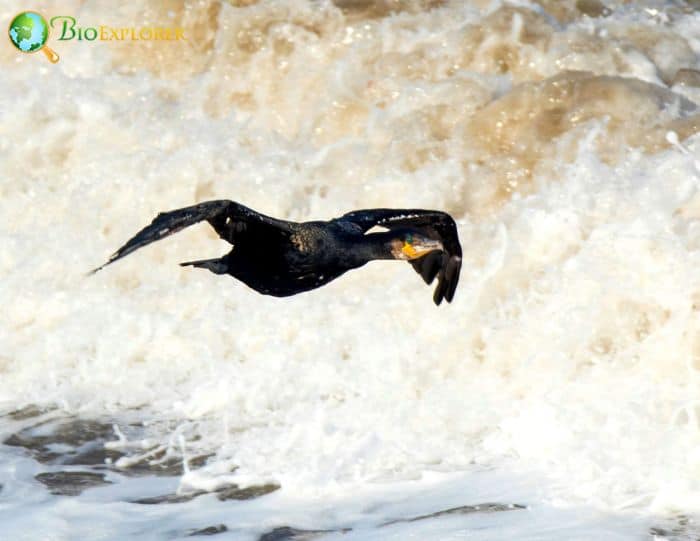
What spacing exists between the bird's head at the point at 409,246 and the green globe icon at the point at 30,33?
525cm

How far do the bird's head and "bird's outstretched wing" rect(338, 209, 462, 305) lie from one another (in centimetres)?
12

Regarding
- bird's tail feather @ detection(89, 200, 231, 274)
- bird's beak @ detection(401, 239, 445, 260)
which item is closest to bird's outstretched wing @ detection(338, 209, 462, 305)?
bird's beak @ detection(401, 239, 445, 260)

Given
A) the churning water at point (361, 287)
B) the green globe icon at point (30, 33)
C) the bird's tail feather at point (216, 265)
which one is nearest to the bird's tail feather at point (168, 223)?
the bird's tail feather at point (216, 265)

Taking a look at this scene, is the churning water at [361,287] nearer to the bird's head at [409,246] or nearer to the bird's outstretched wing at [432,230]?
the bird's outstretched wing at [432,230]

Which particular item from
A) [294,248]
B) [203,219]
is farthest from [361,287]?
[203,219]

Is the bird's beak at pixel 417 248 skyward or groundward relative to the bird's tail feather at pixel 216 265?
skyward

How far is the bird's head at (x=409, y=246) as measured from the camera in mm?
5459

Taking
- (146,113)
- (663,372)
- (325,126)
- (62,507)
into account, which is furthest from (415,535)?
(146,113)

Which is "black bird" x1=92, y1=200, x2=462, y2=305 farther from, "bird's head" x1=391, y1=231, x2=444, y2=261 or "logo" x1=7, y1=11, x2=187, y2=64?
"logo" x1=7, y1=11, x2=187, y2=64

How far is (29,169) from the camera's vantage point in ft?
30.5

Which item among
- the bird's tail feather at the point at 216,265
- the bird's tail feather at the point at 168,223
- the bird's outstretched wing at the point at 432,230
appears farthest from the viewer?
the bird's outstretched wing at the point at 432,230

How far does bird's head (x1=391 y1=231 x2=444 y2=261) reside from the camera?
546 centimetres

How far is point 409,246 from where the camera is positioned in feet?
18.0

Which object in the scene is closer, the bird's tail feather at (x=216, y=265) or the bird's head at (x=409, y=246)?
the bird's tail feather at (x=216, y=265)
